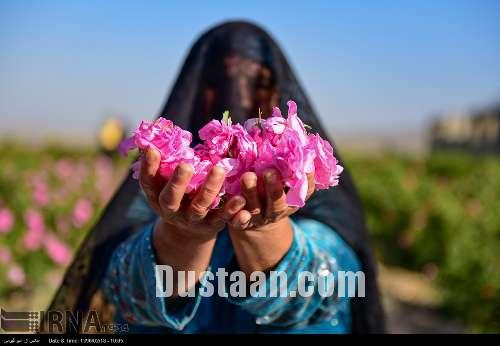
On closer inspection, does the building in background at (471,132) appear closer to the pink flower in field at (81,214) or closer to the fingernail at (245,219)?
the pink flower in field at (81,214)

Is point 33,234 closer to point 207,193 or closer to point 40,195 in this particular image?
point 40,195

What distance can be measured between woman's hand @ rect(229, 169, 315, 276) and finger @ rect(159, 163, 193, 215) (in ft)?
0.29

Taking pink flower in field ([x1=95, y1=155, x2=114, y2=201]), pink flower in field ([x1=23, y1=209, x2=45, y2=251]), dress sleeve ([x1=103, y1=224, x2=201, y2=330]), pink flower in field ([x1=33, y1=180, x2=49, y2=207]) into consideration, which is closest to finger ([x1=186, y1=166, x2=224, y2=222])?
dress sleeve ([x1=103, y1=224, x2=201, y2=330])

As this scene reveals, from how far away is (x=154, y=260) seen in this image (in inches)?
50.9

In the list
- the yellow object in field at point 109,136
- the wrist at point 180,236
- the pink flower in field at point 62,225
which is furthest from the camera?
the yellow object in field at point 109,136

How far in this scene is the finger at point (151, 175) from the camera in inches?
37.8

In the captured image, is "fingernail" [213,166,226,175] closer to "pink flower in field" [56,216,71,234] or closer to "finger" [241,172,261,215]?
"finger" [241,172,261,215]

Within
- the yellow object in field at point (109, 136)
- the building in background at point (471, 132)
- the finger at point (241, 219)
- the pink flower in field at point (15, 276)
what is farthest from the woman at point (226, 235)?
the building in background at point (471, 132)

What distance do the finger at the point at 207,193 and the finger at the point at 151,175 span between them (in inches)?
2.4

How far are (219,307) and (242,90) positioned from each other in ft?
1.82

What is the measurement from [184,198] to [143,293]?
1.31ft

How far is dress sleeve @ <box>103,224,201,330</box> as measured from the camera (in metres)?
1.31

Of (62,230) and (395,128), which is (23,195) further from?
(395,128)

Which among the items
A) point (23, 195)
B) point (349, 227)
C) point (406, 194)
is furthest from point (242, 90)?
point (406, 194)
